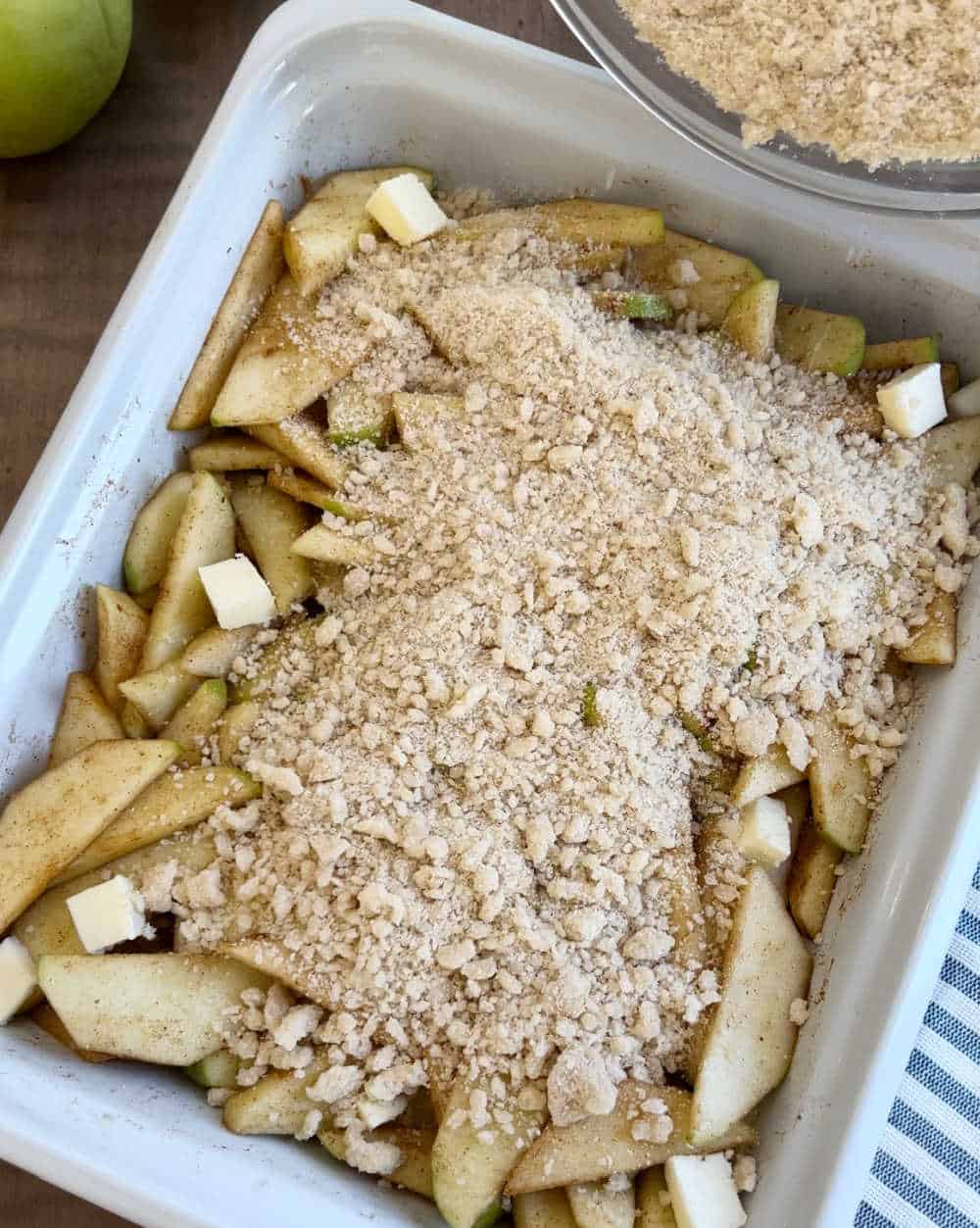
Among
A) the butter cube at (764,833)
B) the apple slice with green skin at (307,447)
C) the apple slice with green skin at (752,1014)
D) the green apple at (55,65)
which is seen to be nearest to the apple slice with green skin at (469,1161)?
the apple slice with green skin at (752,1014)

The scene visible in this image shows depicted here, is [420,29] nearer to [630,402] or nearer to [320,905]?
[630,402]

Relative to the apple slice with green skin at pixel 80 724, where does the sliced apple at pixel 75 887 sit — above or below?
below

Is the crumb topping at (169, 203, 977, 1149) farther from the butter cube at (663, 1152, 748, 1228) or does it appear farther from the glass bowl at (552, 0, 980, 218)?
the glass bowl at (552, 0, 980, 218)

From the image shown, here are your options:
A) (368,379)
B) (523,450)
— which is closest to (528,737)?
(523,450)

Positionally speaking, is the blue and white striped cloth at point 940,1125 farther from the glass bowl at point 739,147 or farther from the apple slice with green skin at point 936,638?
the glass bowl at point 739,147

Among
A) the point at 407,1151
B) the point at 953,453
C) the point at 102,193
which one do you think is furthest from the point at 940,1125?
the point at 102,193

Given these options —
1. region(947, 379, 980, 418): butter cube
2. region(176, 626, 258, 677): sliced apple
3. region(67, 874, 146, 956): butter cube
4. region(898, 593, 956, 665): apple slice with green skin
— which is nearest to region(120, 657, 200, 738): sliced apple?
region(176, 626, 258, 677): sliced apple
